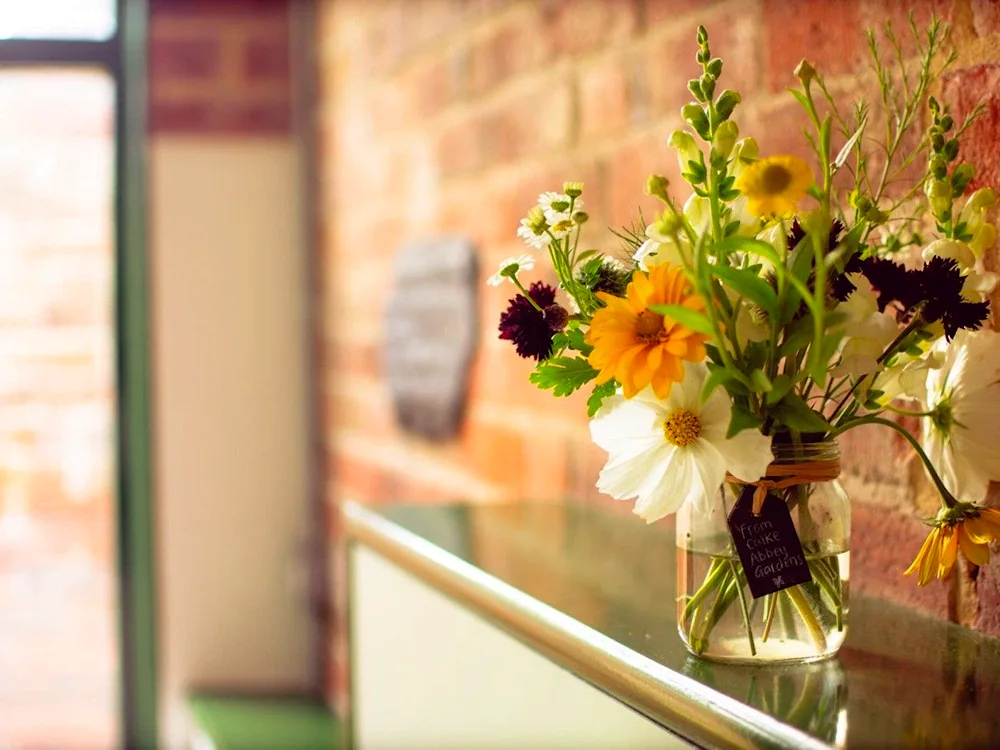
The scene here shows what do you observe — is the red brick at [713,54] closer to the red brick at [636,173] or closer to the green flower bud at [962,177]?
the red brick at [636,173]

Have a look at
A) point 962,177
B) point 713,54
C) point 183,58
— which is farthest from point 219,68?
point 962,177

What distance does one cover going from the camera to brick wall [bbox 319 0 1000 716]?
0.93 metres

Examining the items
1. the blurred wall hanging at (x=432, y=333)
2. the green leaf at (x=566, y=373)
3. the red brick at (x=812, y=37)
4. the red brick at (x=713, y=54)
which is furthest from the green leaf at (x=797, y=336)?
the blurred wall hanging at (x=432, y=333)

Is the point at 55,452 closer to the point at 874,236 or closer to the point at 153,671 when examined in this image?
the point at 153,671

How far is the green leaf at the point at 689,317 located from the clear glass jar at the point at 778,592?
129 mm

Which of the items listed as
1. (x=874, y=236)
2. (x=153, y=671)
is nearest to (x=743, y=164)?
(x=874, y=236)

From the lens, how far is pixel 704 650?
2.37ft

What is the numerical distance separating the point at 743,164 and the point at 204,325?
2.25 meters

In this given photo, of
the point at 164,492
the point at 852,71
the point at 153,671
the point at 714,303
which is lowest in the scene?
the point at 153,671

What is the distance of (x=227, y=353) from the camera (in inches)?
111

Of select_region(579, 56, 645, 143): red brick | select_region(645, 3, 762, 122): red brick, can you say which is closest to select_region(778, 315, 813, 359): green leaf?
select_region(645, 3, 762, 122): red brick

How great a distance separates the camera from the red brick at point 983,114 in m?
0.81

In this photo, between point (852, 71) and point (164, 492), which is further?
point (164, 492)

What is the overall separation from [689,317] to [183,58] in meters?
2.43
